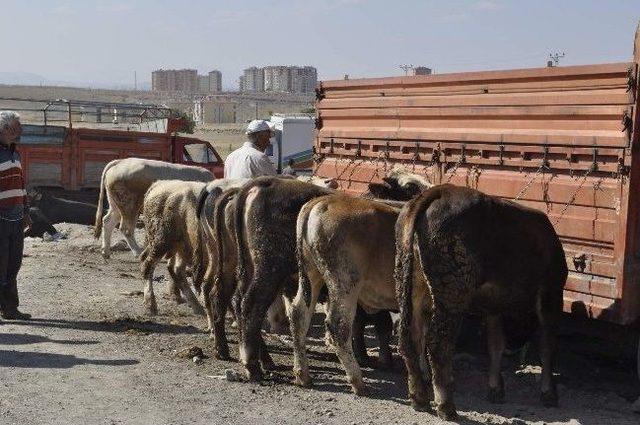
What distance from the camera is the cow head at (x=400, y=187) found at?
942 cm

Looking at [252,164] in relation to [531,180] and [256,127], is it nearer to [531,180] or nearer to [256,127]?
[256,127]

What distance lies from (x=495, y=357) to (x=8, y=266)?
5622 mm

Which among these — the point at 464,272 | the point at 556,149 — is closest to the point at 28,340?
the point at 464,272

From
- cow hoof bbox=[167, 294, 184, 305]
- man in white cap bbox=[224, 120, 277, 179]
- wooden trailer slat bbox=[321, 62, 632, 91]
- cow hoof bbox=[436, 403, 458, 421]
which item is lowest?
cow hoof bbox=[167, 294, 184, 305]

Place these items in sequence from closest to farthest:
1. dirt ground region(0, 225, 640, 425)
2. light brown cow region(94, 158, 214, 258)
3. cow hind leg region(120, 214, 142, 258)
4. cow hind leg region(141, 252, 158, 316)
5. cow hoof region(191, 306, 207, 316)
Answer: dirt ground region(0, 225, 640, 425) → cow hind leg region(141, 252, 158, 316) → cow hoof region(191, 306, 207, 316) → light brown cow region(94, 158, 214, 258) → cow hind leg region(120, 214, 142, 258)

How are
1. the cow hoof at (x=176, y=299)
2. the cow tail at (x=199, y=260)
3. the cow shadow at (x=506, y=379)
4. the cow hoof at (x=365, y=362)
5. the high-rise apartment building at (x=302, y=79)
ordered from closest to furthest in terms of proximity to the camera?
the cow shadow at (x=506, y=379) → the cow hoof at (x=365, y=362) → the cow tail at (x=199, y=260) → the cow hoof at (x=176, y=299) → the high-rise apartment building at (x=302, y=79)

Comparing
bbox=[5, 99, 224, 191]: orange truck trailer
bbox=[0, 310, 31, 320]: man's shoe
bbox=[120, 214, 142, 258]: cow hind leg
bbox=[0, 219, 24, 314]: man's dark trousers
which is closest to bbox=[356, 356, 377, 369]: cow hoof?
bbox=[0, 310, 31, 320]: man's shoe

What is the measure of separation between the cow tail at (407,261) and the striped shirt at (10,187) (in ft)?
17.0

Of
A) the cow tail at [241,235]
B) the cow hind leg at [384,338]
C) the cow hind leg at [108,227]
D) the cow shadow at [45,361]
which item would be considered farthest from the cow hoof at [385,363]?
the cow hind leg at [108,227]

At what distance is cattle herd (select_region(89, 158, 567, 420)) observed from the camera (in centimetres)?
738

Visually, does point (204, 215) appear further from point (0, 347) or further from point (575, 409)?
point (575, 409)

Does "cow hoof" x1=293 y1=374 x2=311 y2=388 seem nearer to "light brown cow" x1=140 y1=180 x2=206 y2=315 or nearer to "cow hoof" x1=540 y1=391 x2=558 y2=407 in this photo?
"cow hoof" x1=540 y1=391 x2=558 y2=407

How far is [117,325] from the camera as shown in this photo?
428 inches

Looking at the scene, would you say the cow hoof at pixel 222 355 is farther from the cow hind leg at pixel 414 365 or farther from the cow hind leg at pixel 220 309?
the cow hind leg at pixel 414 365
